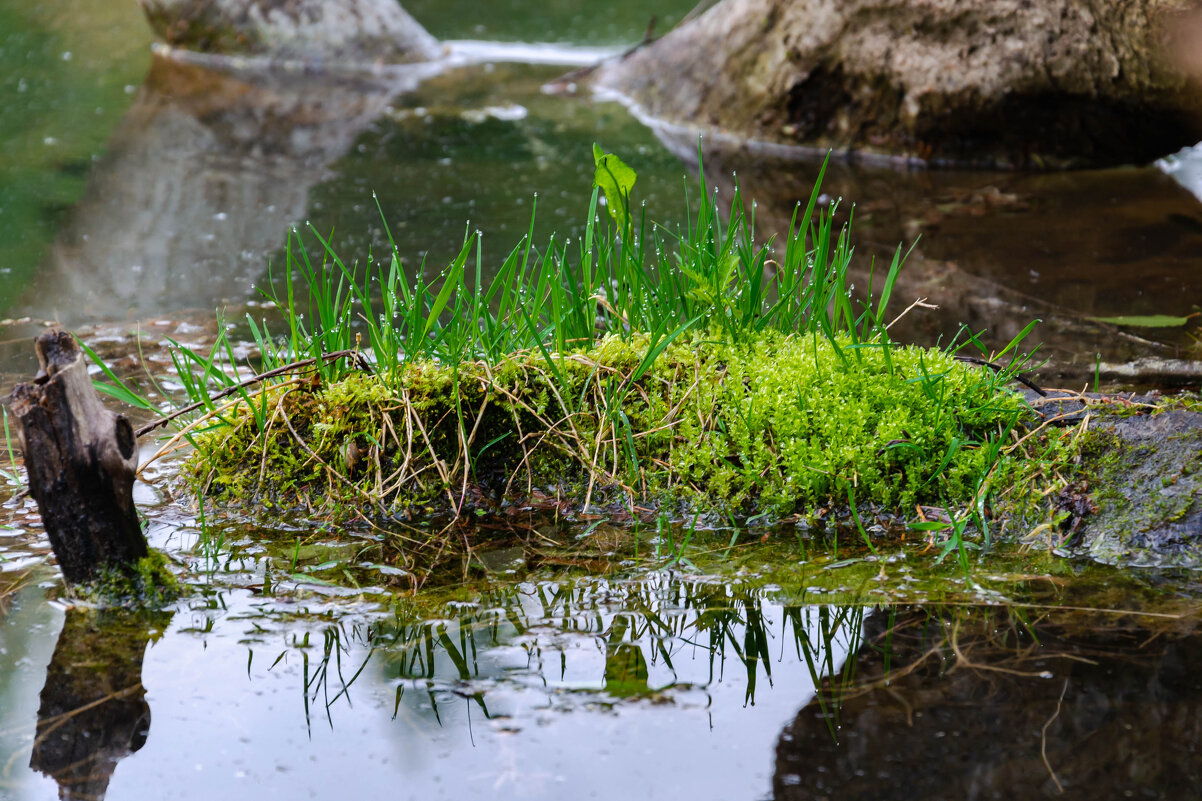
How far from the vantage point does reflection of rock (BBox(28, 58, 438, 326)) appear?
488 cm

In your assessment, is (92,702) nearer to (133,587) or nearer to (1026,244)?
(133,587)

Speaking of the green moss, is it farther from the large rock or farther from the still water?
the large rock

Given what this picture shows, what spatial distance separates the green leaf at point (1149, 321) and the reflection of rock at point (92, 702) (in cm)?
374

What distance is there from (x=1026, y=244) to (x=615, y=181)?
3181 millimetres

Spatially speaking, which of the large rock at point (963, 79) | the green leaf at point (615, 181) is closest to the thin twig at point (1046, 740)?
the green leaf at point (615, 181)

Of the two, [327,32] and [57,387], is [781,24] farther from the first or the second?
[57,387]

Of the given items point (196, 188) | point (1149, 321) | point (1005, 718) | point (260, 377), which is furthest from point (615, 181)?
point (196, 188)

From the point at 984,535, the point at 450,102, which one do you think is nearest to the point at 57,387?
the point at 984,535

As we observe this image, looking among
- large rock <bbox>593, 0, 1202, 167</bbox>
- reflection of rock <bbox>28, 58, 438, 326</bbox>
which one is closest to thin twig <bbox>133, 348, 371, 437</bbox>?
reflection of rock <bbox>28, 58, 438, 326</bbox>

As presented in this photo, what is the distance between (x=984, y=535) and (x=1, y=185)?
650 cm

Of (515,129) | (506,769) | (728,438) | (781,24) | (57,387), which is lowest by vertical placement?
(506,769)

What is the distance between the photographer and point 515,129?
8305 millimetres

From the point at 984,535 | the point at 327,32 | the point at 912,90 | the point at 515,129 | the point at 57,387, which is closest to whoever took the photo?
the point at 57,387

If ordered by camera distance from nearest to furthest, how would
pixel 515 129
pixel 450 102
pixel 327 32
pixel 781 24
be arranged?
1. pixel 781 24
2. pixel 515 129
3. pixel 450 102
4. pixel 327 32
